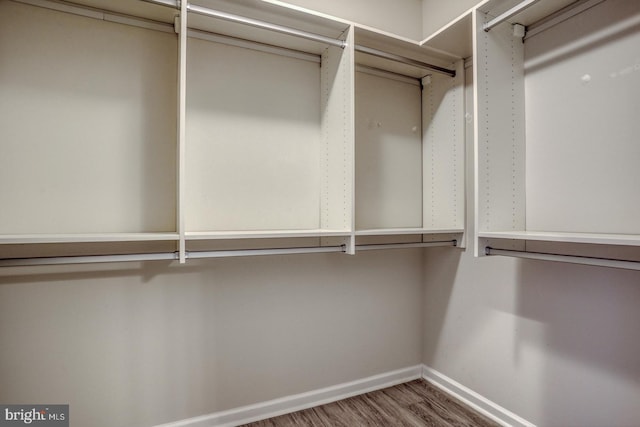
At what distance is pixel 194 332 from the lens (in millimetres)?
1862

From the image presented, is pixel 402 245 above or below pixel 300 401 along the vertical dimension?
above

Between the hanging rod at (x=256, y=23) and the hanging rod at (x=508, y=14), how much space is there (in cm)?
73

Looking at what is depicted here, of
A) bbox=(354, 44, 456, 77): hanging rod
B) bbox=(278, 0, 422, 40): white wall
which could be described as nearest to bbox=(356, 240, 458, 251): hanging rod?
bbox=(354, 44, 456, 77): hanging rod

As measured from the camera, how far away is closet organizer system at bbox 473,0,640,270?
1.47 metres

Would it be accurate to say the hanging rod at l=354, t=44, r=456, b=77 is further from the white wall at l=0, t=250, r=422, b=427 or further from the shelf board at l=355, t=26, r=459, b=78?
the white wall at l=0, t=250, r=422, b=427

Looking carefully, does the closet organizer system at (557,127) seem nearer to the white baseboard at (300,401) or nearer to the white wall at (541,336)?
the white wall at (541,336)

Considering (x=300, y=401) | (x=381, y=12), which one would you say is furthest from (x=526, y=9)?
(x=300, y=401)

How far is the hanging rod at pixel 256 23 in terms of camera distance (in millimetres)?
1547

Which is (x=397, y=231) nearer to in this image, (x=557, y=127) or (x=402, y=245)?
(x=402, y=245)

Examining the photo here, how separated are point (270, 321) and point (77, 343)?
3.11ft

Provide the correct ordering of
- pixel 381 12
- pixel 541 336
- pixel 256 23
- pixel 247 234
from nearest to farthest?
pixel 247 234 → pixel 256 23 → pixel 541 336 → pixel 381 12

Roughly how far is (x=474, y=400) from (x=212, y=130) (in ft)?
7.40

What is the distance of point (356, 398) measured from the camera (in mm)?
2250

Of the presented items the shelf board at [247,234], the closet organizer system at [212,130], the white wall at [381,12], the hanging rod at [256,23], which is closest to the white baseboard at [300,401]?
the closet organizer system at [212,130]
